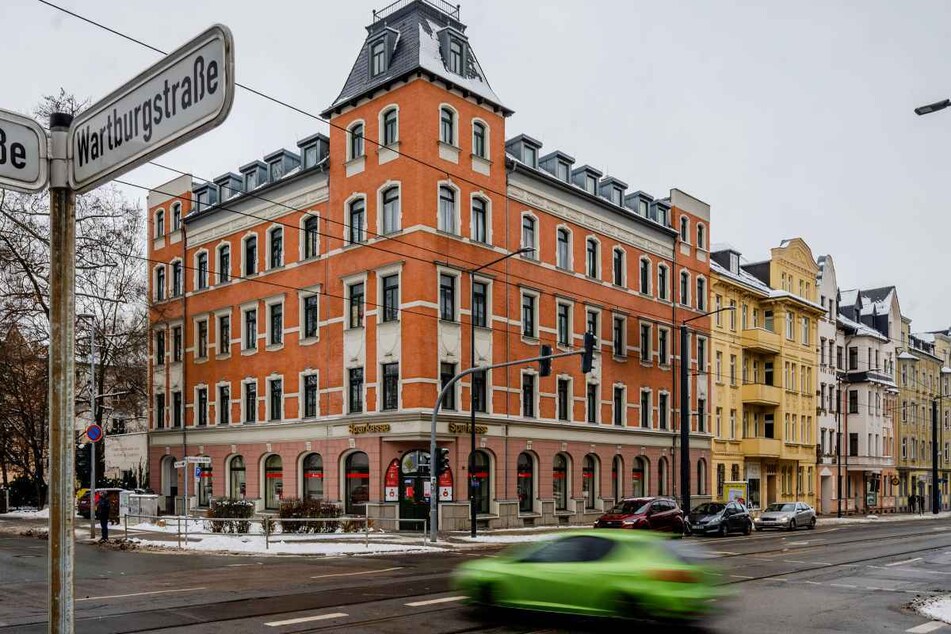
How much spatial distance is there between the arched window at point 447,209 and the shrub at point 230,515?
43.3 feet

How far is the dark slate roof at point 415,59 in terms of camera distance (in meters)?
37.0

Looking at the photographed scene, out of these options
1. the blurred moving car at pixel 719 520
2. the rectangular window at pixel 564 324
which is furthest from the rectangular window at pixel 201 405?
the blurred moving car at pixel 719 520

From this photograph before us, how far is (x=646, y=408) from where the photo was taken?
159 feet

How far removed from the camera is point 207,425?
46719mm

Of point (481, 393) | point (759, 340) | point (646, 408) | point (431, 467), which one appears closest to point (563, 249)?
point (481, 393)

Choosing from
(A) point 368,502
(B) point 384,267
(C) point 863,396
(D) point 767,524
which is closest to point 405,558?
(A) point 368,502

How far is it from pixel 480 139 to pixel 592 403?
554 inches

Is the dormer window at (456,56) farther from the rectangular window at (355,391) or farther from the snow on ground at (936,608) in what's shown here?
the snow on ground at (936,608)

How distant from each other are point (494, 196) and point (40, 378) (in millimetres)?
22323

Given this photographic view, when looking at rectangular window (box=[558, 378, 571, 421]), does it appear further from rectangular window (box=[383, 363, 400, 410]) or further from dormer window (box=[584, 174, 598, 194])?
dormer window (box=[584, 174, 598, 194])

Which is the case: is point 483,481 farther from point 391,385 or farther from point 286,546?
point 286,546

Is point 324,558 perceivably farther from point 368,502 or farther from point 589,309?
point 589,309

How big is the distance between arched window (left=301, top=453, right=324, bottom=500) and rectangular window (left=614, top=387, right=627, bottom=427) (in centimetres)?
1534

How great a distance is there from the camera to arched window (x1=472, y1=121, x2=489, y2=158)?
38.9m
